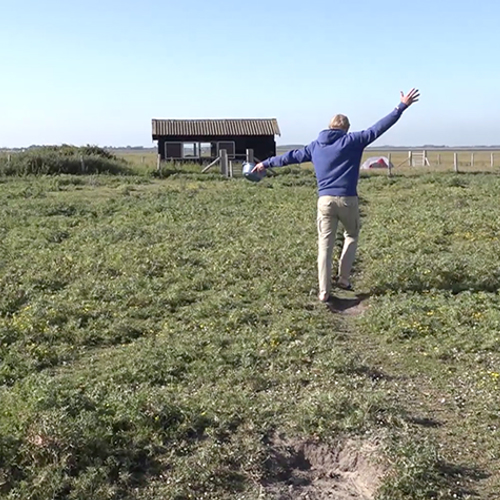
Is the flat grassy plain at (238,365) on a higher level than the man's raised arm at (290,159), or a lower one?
lower

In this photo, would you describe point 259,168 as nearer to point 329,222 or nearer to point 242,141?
point 329,222

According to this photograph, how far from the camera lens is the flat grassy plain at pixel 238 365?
3.69m

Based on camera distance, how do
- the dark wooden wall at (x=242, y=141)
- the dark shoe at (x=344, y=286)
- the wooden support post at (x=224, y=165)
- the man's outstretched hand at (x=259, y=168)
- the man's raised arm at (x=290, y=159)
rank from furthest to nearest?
the dark wooden wall at (x=242, y=141) → the wooden support post at (x=224, y=165) → the man's outstretched hand at (x=259, y=168) → the dark shoe at (x=344, y=286) → the man's raised arm at (x=290, y=159)

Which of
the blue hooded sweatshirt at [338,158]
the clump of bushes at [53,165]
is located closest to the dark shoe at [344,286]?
the blue hooded sweatshirt at [338,158]

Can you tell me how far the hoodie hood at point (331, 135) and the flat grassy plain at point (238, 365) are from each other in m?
1.68

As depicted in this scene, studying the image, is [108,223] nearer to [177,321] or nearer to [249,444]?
[177,321]

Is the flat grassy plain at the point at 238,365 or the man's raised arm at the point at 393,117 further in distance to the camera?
the man's raised arm at the point at 393,117

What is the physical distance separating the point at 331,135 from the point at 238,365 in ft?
9.42

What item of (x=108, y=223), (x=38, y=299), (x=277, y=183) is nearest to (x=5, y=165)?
(x=277, y=183)

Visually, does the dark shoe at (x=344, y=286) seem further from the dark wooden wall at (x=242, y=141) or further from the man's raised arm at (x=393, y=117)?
the dark wooden wall at (x=242, y=141)

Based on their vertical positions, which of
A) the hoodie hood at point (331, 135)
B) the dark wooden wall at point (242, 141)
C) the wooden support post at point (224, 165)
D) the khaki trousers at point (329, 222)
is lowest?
the khaki trousers at point (329, 222)

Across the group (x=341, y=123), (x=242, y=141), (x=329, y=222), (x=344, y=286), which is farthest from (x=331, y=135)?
(x=242, y=141)

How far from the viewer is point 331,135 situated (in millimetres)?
7004

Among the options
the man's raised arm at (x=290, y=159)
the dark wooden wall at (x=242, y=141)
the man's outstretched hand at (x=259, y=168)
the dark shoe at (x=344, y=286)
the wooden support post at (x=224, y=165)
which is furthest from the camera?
the dark wooden wall at (x=242, y=141)
